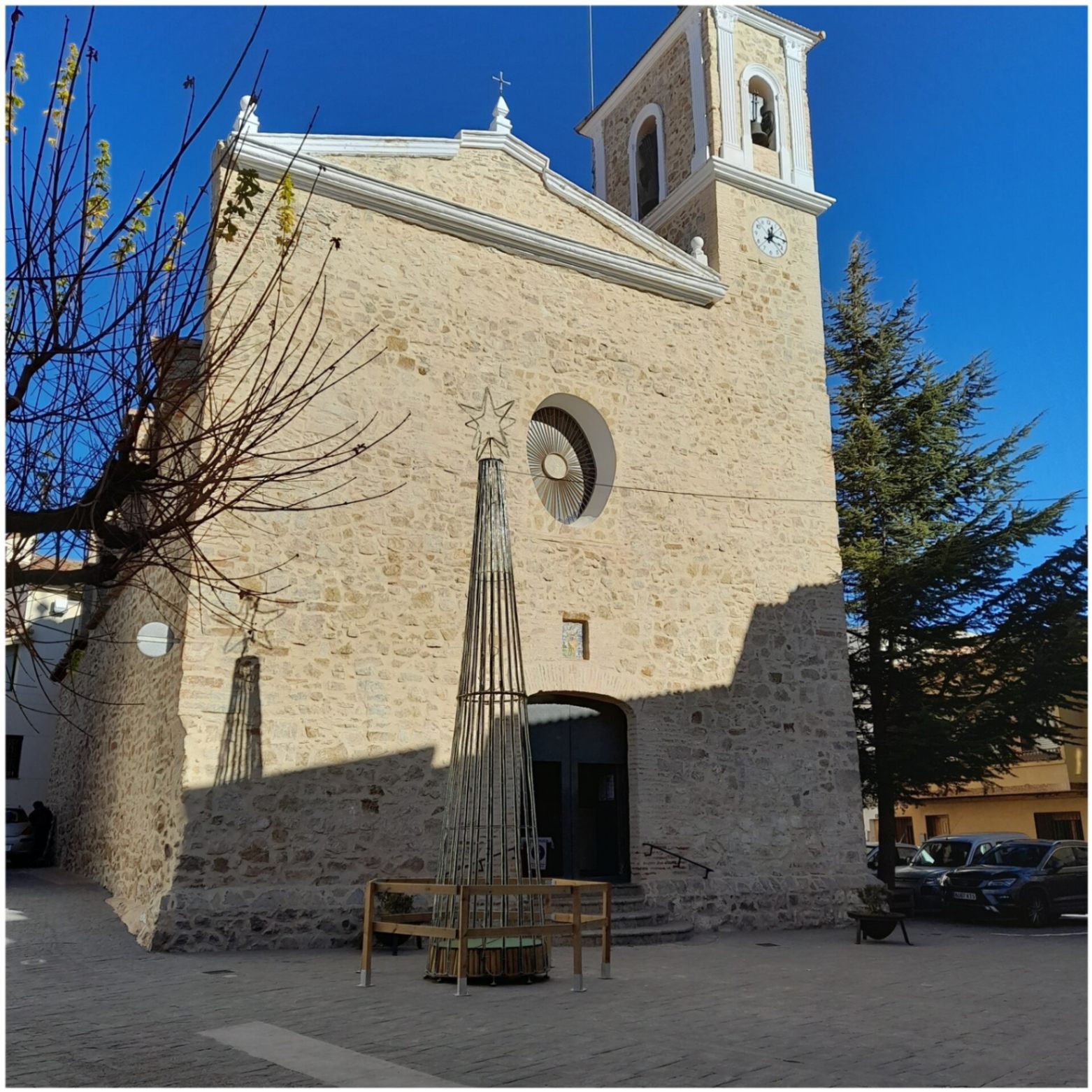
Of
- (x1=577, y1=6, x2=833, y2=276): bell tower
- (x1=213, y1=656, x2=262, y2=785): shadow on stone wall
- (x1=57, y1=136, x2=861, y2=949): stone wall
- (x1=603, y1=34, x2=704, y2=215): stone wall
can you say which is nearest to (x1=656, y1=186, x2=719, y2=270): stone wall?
(x1=577, y1=6, x2=833, y2=276): bell tower

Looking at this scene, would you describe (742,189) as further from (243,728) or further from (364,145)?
(243,728)

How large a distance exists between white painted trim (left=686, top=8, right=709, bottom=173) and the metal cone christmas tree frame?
8079 millimetres

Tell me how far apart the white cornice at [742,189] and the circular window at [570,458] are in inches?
163

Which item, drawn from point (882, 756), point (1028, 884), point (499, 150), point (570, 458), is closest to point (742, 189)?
point (499, 150)

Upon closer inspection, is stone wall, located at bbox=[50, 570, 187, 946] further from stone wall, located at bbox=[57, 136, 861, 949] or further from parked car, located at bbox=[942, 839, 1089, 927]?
parked car, located at bbox=[942, 839, 1089, 927]

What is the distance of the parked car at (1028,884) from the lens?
12750 millimetres

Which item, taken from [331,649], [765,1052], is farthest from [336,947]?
[765,1052]

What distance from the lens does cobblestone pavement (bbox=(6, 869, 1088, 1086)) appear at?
15.4 feet

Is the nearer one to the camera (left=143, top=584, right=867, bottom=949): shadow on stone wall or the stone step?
(left=143, top=584, right=867, bottom=949): shadow on stone wall

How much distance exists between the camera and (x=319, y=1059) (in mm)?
4848

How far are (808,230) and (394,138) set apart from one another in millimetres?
6141

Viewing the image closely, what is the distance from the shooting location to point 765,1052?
510 cm

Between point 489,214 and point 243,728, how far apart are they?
20.9 feet

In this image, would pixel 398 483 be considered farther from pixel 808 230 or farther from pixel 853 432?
pixel 853 432
